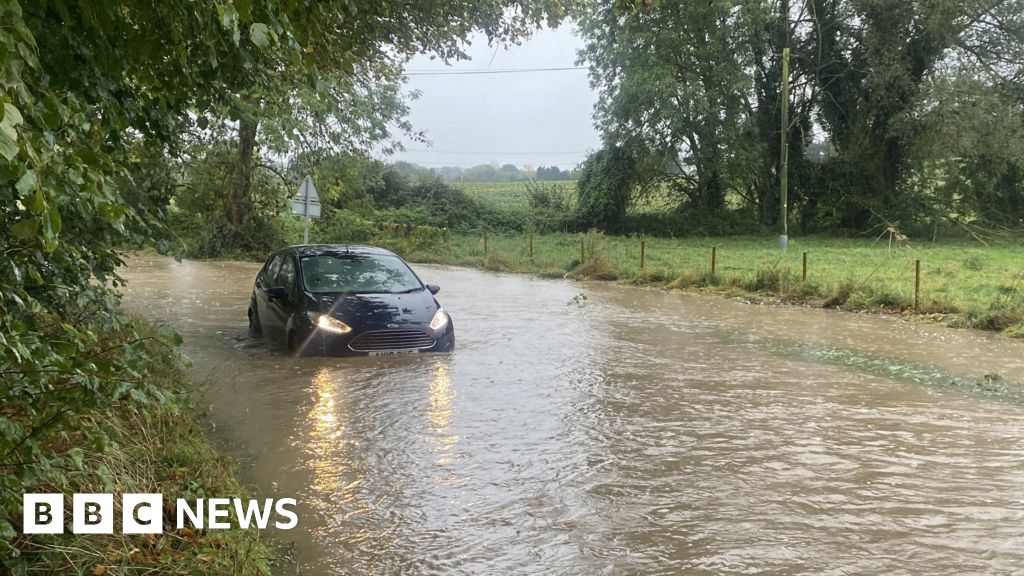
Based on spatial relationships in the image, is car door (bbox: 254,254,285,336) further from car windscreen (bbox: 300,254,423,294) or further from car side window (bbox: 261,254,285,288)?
car windscreen (bbox: 300,254,423,294)

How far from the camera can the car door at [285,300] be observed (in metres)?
9.89

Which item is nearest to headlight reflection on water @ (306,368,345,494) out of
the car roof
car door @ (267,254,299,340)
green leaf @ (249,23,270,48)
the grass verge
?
the grass verge

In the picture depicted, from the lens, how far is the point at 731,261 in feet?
80.2

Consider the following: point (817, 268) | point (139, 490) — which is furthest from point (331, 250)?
point (817, 268)

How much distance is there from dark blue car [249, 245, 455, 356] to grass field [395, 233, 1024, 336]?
988cm

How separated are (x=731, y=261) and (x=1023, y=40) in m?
18.4

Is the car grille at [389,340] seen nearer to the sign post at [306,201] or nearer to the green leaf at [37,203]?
the sign post at [306,201]

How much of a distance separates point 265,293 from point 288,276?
0.62 meters

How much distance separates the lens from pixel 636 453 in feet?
20.7

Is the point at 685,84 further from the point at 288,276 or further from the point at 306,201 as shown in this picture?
the point at 288,276

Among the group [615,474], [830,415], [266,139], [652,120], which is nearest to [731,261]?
[652,120]

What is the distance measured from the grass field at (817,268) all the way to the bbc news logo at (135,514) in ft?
42.0

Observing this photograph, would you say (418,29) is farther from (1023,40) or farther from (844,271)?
(1023,40)

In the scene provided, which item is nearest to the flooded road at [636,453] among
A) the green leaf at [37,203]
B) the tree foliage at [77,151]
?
the tree foliage at [77,151]
